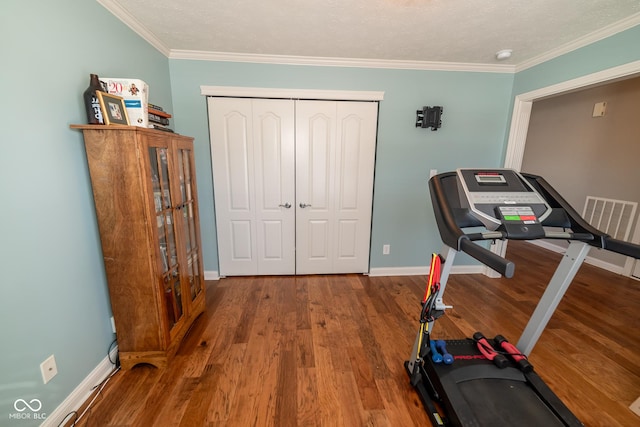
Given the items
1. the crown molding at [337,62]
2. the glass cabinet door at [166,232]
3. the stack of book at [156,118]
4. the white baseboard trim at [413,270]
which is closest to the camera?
the glass cabinet door at [166,232]

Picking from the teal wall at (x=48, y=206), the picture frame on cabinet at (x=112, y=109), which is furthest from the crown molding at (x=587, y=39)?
the teal wall at (x=48, y=206)

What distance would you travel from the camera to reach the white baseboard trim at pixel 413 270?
310 centimetres

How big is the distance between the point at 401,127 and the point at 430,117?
306 mm

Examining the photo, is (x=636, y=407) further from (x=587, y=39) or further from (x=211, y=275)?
(x=211, y=275)

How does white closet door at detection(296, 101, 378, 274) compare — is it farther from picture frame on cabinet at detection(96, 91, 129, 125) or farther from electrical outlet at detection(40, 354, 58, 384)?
electrical outlet at detection(40, 354, 58, 384)

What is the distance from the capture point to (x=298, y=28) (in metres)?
1.96

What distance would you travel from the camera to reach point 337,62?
2564mm

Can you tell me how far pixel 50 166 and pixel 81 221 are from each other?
0.34 metres

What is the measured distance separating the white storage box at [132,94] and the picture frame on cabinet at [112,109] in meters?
0.03

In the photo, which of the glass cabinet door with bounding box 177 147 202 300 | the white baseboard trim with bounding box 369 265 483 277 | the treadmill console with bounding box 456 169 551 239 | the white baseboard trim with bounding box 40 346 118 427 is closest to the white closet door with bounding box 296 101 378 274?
the white baseboard trim with bounding box 369 265 483 277

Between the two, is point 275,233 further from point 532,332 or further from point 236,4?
point 532,332

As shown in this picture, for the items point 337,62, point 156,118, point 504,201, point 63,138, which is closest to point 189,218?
point 156,118

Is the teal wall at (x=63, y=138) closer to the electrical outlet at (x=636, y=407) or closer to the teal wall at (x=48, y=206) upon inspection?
the teal wall at (x=48, y=206)

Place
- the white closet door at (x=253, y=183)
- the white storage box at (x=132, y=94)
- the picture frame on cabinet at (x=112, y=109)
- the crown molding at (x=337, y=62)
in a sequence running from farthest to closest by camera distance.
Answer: the white closet door at (x=253, y=183) → the crown molding at (x=337, y=62) → the white storage box at (x=132, y=94) → the picture frame on cabinet at (x=112, y=109)
